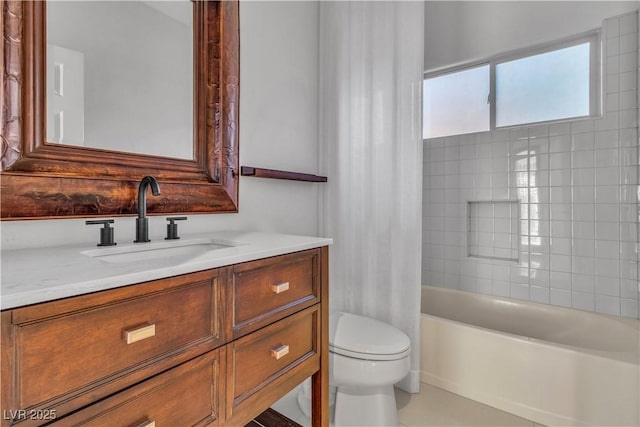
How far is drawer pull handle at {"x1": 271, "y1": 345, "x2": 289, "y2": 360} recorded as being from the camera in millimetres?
952

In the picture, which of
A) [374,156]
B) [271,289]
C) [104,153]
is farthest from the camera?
[374,156]

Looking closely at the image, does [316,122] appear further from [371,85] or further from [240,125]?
[240,125]

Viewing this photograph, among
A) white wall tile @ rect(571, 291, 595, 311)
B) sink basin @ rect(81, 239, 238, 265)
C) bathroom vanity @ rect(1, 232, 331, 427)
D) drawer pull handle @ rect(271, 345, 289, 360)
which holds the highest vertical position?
sink basin @ rect(81, 239, 238, 265)

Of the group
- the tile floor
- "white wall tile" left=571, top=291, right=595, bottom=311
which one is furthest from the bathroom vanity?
"white wall tile" left=571, top=291, right=595, bottom=311

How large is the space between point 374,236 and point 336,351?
70cm

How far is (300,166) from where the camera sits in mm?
1890

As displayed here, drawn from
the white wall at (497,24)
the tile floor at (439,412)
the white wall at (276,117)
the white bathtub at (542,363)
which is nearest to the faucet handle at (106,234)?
the white wall at (276,117)

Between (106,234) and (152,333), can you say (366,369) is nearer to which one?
(152,333)

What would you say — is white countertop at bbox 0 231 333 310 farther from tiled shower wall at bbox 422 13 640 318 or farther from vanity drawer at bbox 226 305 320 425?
tiled shower wall at bbox 422 13 640 318

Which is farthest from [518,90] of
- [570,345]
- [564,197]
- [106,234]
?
[106,234]

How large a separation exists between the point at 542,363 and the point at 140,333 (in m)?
1.72

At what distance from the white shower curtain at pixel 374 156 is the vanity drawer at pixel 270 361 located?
2.59 feet

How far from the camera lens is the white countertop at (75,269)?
51 centimetres

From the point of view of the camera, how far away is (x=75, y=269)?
643 mm
